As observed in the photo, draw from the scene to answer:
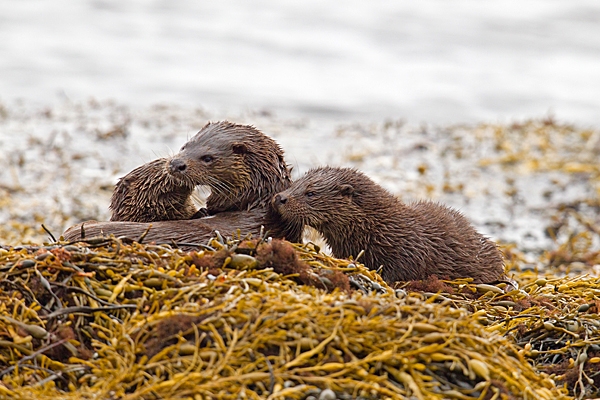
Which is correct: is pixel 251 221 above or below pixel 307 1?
below

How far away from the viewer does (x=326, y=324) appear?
11.1 feet

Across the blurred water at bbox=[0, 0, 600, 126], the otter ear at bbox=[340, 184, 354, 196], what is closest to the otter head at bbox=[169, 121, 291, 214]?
the otter ear at bbox=[340, 184, 354, 196]

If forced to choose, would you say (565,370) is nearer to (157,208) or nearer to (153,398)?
(153,398)

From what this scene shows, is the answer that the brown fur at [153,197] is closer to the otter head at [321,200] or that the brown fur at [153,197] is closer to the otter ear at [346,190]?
the otter head at [321,200]

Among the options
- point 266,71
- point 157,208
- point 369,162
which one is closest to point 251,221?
point 157,208

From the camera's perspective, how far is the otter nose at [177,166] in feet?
15.5

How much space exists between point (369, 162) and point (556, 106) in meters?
7.23

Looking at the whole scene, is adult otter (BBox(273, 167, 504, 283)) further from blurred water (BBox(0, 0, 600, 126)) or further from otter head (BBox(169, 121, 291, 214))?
blurred water (BBox(0, 0, 600, 126))

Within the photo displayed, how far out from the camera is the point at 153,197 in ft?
16.2

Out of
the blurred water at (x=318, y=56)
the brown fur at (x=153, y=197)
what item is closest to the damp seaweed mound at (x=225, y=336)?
the brown fur at (x=153, y=197)

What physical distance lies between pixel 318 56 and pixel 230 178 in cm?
1425

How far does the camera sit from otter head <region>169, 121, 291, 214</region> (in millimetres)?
4766

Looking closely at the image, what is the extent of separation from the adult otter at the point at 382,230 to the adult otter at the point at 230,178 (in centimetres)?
14

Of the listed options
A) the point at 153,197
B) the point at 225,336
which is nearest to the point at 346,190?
the point at 153,197
